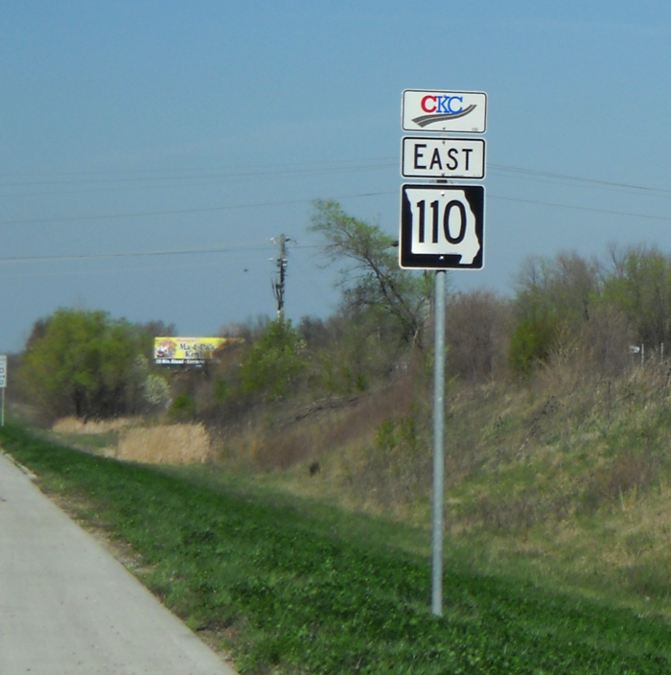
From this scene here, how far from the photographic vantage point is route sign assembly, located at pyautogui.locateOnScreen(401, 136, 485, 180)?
8.73 m

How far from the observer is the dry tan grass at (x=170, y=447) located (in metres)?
44.2

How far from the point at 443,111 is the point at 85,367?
70.2 meters

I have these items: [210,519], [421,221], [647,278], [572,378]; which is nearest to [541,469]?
[572,378]

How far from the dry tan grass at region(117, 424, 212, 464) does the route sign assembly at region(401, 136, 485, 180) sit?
35603mm

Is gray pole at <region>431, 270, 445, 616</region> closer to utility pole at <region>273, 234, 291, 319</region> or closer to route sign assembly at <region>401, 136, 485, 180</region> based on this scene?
route sign assembly at <region>401, 136, 485, 180</region>

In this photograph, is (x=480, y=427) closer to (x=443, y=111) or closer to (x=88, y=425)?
(x=443, y=111)

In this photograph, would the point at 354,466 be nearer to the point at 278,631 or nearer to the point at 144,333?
the point at 278,631

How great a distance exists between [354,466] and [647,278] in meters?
18.3

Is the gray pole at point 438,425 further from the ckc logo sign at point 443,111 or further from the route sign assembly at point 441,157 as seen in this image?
the ckc logo sign at point 443,111

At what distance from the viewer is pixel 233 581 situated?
36.3ft

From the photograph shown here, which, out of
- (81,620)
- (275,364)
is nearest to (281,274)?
(275,364)

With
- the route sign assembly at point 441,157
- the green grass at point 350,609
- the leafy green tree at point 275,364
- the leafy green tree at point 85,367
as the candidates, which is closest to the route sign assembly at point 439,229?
the route sign assembly at point 441,157

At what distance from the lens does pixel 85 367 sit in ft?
252

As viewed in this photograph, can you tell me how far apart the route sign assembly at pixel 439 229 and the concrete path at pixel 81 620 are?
3144 mm
